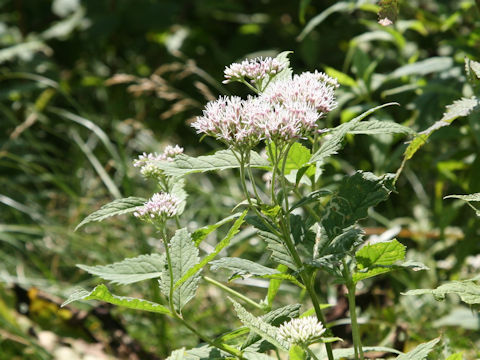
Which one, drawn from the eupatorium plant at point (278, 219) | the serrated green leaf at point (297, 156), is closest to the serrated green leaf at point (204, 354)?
the eupatorium plant at point (278, 219)

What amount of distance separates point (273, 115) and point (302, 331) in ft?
1.05

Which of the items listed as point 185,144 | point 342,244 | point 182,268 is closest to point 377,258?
point 342,244

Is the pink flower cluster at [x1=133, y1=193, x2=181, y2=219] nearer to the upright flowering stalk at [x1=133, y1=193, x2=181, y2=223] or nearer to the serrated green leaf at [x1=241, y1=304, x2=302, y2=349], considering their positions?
the upright flowering stalk at [x1=133, y1=193, x2=181, y2=223]

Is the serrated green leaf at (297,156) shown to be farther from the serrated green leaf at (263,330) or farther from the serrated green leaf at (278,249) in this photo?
the serrated green leaf at (263,330)

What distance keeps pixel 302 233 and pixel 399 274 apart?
1.10m

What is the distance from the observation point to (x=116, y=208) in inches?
42.6

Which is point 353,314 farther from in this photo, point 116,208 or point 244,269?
point 116,208

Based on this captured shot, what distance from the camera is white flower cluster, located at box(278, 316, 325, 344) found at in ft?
2.96

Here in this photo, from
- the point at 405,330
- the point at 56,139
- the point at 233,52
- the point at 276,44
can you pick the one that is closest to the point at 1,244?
the point at 56,139

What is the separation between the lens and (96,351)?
184 centimetres

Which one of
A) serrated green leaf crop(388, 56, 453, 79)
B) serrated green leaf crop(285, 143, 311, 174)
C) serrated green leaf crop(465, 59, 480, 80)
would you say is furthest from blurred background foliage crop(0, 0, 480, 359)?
serrated green leaf crop(285, 143, 311, 174)

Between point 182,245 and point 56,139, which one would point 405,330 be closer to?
point 182,245

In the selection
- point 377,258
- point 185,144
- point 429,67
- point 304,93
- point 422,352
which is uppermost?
point 185,144

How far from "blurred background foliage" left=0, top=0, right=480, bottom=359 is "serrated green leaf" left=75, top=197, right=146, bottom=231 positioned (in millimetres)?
718
